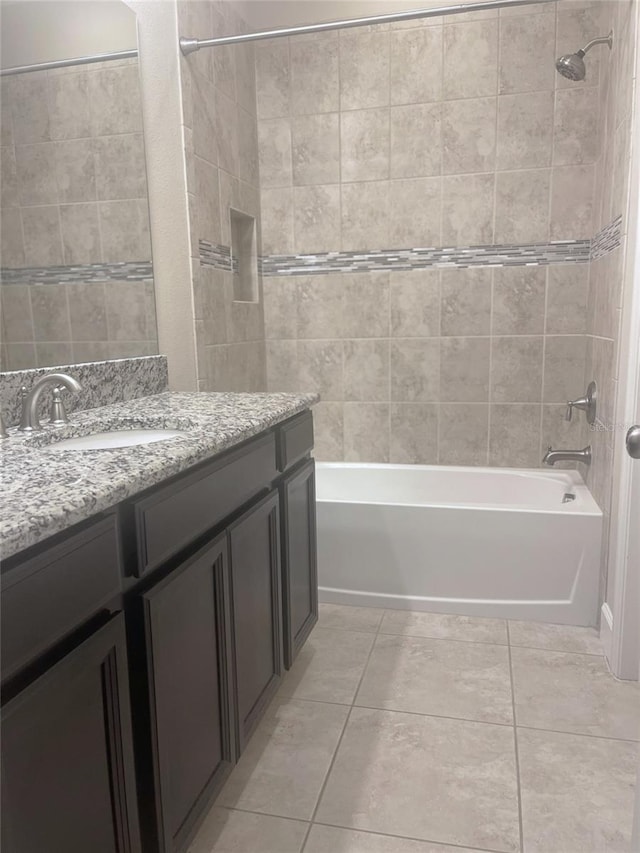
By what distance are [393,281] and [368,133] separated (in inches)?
27.1

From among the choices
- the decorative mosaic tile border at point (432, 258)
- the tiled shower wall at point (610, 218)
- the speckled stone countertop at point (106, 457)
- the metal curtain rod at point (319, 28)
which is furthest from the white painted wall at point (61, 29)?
the tiled shower wall at point (610, 218)

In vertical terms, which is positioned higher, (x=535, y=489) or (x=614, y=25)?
(x=614, y=25)

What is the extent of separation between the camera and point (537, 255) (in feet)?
9.48

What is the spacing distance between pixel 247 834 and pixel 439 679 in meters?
0.84

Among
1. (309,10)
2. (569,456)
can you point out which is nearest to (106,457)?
(569,456)

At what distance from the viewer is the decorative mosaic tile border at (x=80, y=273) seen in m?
1.67

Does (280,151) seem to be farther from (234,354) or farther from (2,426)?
(2,426)

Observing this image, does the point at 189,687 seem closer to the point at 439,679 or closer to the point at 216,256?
the point at 439,679

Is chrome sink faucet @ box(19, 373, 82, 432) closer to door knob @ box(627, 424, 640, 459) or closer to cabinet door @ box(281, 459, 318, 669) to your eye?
cabinet door @ box(281, 459, 318, 669)

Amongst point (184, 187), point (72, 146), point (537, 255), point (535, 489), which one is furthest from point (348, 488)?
point (72, 146)

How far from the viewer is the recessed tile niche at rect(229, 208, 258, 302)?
3006 millimetres

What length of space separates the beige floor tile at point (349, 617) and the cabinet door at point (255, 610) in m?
0.68

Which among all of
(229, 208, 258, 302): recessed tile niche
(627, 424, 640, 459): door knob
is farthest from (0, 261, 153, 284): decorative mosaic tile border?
(627, 424, 640, 459): door knob

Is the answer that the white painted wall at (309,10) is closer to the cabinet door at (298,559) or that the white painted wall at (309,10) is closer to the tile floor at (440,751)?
the cabinet door at (298,559)
